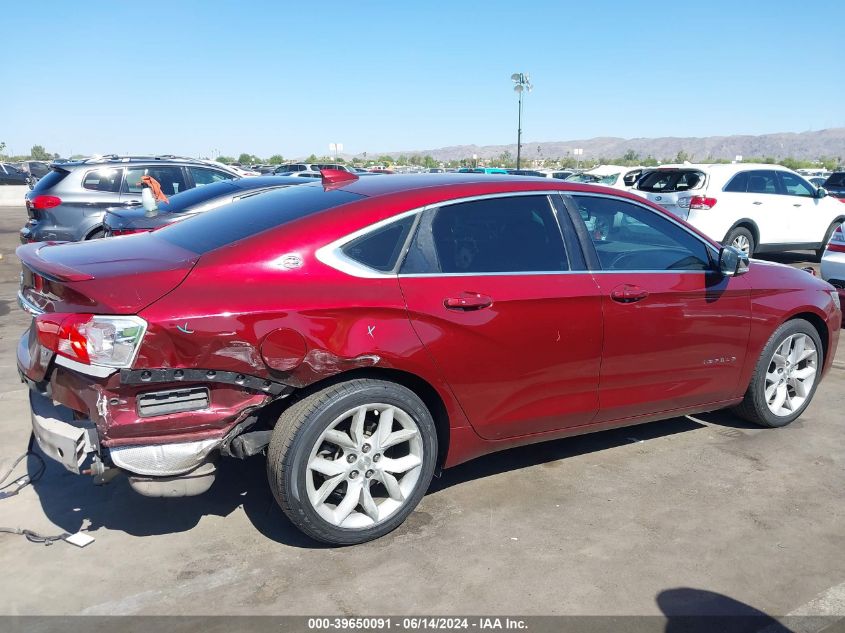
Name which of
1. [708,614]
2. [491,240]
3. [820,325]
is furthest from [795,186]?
[708,614]

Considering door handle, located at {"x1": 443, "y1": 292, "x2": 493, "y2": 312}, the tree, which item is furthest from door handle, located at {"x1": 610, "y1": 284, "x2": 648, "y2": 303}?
the tree

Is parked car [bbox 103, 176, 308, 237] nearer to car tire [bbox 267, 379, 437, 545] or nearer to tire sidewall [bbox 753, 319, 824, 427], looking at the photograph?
car tire [bbox 267, 379, 437, 545]

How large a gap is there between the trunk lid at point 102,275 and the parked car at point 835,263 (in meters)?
7.18

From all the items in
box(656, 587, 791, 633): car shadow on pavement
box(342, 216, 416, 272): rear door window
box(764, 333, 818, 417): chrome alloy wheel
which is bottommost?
box(656, 587, 791, 633): car shadow on pavement

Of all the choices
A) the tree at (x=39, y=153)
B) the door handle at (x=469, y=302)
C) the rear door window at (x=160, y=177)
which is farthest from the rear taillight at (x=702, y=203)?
the tree at (x=39, y=153)

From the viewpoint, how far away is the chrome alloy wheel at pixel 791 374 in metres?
4.97

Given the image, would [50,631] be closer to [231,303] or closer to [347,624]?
[347,624]

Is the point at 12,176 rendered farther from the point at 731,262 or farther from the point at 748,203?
the point at 731,262

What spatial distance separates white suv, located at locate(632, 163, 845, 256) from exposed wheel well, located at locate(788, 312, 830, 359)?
662 cm

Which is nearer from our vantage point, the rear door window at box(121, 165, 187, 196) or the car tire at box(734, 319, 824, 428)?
the car tire at box(734, 319, 824, 428)

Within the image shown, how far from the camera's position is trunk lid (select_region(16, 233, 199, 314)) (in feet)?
10.1

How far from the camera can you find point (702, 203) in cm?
1162

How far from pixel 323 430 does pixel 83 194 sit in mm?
8172

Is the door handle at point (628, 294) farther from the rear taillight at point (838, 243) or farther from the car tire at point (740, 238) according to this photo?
the car tire at point (740, 238)
